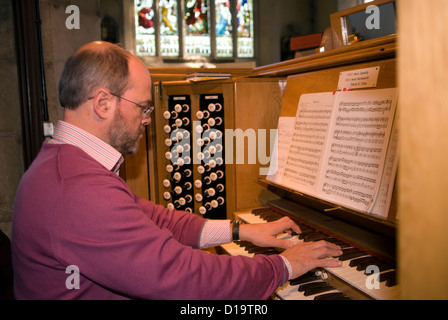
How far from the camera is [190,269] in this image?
45.2 inches

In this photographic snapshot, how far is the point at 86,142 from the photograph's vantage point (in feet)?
4.50

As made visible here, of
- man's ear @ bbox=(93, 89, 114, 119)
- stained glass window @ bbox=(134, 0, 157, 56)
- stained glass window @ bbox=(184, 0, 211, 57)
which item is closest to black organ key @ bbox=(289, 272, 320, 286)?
man's ear @ bbox=(93, 89, 114, 119)

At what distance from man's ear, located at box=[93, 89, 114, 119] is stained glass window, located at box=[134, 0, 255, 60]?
443 inches

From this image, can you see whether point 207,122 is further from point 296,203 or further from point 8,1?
point 8,1

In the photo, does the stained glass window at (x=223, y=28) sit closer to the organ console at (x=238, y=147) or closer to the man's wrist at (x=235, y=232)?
the organ console at (x=238, y=147)

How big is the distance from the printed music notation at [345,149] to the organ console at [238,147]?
86mm

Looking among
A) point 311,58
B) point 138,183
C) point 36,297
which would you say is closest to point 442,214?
point 36,297

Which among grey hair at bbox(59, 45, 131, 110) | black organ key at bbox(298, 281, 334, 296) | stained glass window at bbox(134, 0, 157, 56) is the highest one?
stained glass window at bbox(134, 0, 157, 56)

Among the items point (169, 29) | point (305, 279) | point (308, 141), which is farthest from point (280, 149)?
point (169, 29)

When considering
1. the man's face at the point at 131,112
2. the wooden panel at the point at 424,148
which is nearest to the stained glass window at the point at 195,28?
the man's face at the point at 131,112

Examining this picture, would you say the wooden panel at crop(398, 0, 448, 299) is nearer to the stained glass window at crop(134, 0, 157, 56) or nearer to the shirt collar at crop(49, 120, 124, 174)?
the shirt collar at crop(49, 120, 124, 174)

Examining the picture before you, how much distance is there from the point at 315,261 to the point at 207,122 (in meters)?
1.35

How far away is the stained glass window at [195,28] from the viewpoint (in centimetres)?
1195

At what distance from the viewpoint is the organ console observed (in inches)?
72.3
